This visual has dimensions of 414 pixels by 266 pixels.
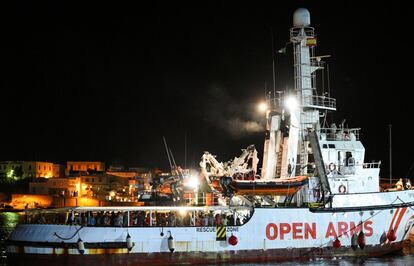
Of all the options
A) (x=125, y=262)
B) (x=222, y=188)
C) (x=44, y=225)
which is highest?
(x=222, y=188)

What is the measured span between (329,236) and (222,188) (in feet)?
19.0

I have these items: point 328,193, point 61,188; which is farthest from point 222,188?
point 61,188

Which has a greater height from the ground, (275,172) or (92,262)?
(275,172)

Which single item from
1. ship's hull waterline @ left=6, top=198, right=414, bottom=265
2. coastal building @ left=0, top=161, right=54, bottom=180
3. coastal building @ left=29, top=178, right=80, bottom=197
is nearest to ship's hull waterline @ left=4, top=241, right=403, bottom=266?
ship's hull waterline @ left=6, top=198, right=414, bottom=265

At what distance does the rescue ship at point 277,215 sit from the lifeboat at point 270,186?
0.16ft

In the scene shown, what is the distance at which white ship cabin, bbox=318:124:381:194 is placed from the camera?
99.0 feet

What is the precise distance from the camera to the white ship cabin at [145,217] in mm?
25766

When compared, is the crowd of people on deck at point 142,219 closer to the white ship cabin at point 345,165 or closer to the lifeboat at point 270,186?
the lifeboat at point 270,186

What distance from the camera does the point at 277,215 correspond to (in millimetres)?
27719

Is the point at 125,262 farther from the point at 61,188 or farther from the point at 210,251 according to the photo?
the point at 61,188

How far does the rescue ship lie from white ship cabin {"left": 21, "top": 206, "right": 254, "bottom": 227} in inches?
2.3

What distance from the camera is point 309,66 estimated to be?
31.4 m

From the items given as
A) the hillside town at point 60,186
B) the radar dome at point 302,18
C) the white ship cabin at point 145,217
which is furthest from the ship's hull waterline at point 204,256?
the hillside town at point 60,186

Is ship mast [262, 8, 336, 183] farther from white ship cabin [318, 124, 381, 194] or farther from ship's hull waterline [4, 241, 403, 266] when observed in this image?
ship's hull waterline [4, 241, 403, 266]
